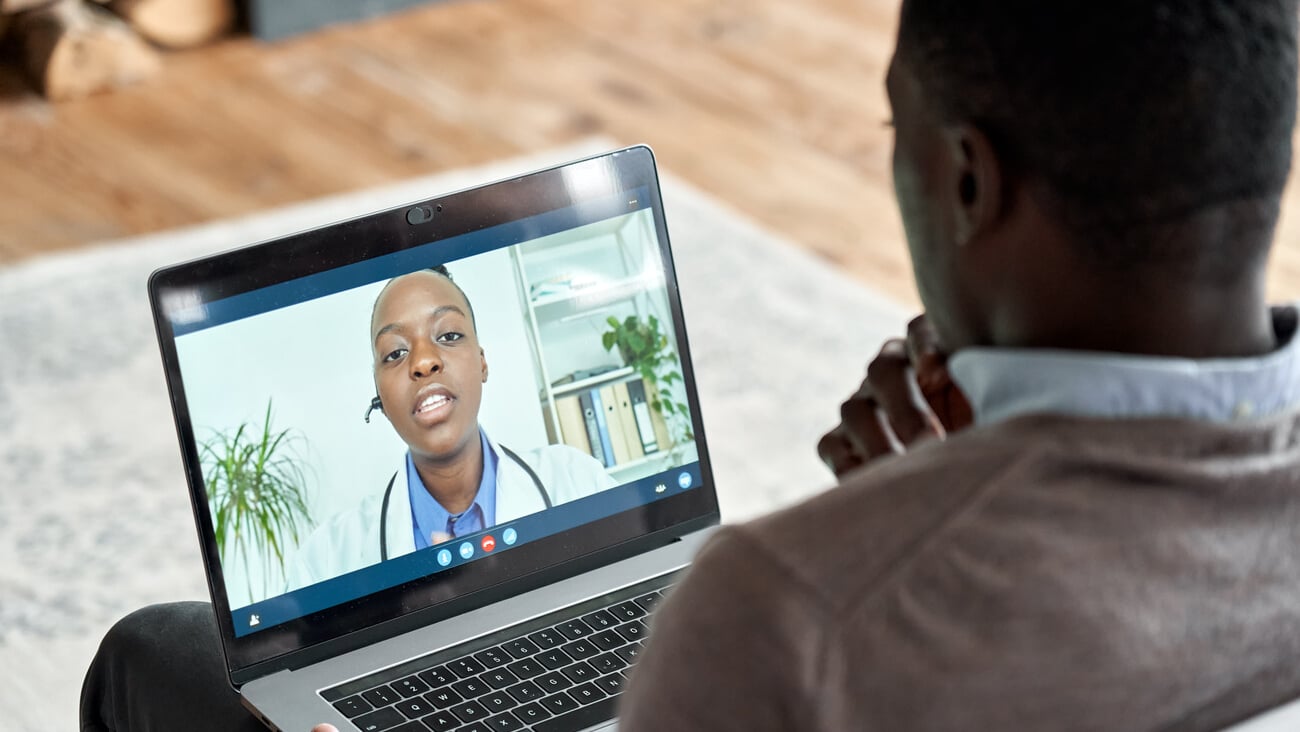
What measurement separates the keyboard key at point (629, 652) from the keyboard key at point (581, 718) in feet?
0.12

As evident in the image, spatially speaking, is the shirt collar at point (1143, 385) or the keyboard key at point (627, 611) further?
the keyboard key at point (627, 611)

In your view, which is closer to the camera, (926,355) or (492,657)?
(926,355)

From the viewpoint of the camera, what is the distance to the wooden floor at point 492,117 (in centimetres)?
292

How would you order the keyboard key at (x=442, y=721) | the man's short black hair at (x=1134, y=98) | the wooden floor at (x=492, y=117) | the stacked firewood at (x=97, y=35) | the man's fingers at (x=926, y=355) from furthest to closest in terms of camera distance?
the stacked firewood at (x=97, y=35) < the wooden floor at (x=492, y=117) < the keyboard key at (x=442, y=721) < the man's fingers at (x=926, y=355) < the man's short black hair at (x=1134, y=98)

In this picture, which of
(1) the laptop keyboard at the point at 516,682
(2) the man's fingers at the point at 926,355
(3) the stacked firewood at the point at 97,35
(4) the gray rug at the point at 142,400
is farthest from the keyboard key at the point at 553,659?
(3) the stacked firewood at the point at 97,35

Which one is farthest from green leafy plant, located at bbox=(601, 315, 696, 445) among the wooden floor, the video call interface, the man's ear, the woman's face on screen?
the wooden floor

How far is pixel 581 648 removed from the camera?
1.09 metres

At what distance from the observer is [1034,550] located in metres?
0.65

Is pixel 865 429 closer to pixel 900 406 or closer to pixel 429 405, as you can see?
pixel 900 406

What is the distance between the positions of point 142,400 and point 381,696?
145cm

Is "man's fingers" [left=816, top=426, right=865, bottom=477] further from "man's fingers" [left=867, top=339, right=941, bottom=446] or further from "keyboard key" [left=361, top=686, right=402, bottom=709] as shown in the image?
"keyboard key" [left=361, top=686, right=402, bottom=709]

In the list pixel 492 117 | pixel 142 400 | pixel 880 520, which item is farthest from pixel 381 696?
pixel 492 117

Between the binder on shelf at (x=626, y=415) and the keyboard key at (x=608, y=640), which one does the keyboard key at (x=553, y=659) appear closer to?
the keyboard key at (x=608, y=640)

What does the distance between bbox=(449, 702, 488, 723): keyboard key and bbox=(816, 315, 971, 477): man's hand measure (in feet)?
0.92
